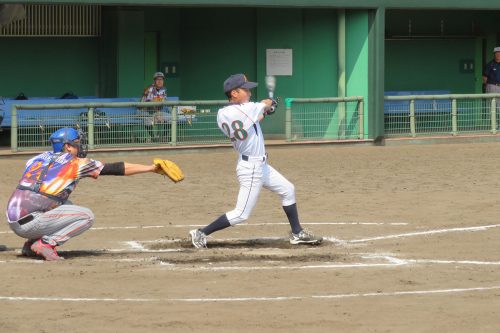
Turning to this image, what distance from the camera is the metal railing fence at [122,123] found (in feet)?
68.5

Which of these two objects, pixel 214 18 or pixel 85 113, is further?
pixel 214 18

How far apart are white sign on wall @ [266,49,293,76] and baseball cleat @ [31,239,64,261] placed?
47.4ft

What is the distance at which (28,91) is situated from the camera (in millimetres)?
24609

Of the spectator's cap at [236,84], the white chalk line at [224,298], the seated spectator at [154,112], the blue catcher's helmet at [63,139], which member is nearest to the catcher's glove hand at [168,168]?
the blue catcher's helmet at [63,139]

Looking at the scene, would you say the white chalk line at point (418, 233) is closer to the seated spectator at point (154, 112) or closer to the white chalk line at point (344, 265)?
the white chalk line at point (344, 265)

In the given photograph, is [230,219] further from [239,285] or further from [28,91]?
[28,91]

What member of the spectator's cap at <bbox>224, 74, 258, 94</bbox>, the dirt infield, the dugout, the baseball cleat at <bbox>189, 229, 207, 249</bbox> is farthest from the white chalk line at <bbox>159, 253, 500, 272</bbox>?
the dugout

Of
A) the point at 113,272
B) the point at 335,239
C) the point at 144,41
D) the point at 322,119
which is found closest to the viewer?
the point at 113,272

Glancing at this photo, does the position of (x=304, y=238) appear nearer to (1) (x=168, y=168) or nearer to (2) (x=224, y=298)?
(1) (x=168, y=168)

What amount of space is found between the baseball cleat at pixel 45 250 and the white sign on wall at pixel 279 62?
14.5m

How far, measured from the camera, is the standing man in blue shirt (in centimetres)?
2577

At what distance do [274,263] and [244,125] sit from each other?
4.65ft

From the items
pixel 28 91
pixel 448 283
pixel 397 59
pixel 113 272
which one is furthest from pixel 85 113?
pixel 448 283

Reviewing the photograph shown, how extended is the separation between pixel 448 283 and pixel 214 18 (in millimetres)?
16412
